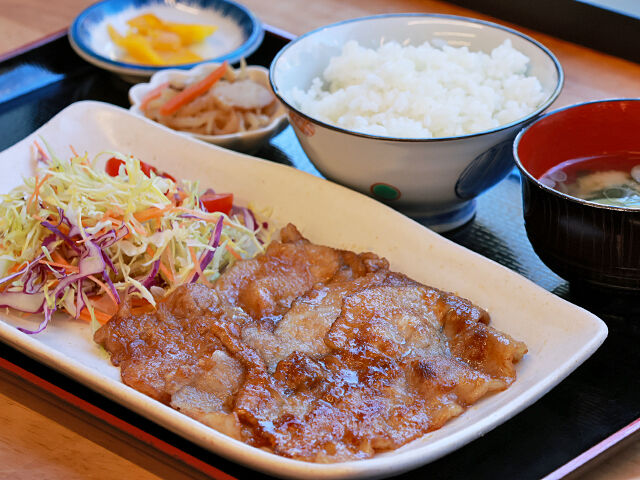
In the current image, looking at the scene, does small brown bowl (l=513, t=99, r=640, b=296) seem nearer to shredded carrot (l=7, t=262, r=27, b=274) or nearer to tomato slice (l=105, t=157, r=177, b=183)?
tomato slice (l=105, t=157, r=177, b=183)

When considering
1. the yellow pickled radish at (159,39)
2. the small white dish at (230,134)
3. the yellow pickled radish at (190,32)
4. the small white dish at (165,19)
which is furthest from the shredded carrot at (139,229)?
the yellow pickled radish at (190,32)

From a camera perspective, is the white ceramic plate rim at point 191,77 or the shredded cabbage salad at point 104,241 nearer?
the shredded cabbage salad at point 104,241

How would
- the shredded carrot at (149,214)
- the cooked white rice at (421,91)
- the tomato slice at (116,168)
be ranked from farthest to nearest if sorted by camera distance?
the tomato slice at (116,168)
the cooked white rice at (421,91)
the shredded carrot at (149,214)

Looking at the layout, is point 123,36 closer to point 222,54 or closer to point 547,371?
point 222,54

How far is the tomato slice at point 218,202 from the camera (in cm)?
263

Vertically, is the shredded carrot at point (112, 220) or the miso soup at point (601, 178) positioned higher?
the miso soup at point (601, 178)

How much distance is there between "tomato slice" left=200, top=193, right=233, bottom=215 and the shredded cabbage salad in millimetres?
38

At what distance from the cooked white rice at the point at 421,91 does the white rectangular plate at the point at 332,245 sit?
0.28 meters

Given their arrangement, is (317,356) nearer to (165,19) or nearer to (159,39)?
(159,39)

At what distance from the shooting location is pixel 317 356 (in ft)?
6.34

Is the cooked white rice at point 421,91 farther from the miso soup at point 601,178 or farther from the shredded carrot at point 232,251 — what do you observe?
the shredded carrot at point 232,251

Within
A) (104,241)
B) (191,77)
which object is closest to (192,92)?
(191,77)

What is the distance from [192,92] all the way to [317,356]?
1630 mm

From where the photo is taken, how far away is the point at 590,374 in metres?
2.09
